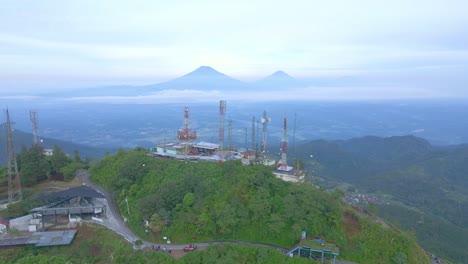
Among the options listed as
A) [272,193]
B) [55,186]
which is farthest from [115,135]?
[272,193]

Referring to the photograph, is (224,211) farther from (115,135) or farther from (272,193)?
(115,135)

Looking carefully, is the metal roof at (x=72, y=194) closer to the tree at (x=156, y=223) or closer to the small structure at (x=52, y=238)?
the small structure at (x=52, y=238)

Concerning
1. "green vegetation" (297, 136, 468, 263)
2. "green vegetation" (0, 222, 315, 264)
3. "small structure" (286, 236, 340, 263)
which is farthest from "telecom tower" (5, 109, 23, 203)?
"green vegetation" (297, 136, 468, 263)

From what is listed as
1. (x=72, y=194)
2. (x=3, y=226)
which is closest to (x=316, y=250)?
(x=72, y=194)

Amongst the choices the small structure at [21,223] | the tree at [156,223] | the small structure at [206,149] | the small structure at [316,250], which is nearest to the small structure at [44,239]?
the small structure at [21,223]

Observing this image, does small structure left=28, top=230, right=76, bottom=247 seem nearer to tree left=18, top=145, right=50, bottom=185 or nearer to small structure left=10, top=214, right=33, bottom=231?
small structure left=10, top=214, right=33, bottom=231
